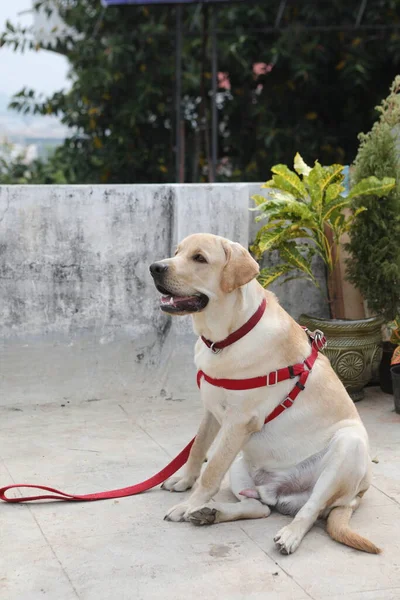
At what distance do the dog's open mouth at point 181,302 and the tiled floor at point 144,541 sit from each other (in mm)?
1042

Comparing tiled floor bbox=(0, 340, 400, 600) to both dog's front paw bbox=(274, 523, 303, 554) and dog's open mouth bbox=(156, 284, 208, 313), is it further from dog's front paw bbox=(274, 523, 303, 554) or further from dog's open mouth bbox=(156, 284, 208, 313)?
dog's open mouth bbox=(156, 284, 208, 313)

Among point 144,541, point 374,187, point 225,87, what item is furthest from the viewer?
point 225,87

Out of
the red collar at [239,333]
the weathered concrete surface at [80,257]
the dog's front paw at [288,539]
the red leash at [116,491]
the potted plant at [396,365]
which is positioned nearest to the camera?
the dog's front paw at [288,539]

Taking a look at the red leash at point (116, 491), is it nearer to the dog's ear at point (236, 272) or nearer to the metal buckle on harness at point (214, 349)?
the metal buckle on harness at point (214, 349)

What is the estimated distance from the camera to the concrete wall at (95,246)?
19.9 ft

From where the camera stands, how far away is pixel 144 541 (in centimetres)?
406

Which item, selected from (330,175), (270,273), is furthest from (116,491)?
(330,175)

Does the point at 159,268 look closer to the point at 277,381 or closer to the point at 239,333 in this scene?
the point at 239,333

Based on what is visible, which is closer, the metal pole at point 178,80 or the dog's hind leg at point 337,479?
the dog's hind leg at point 337,479

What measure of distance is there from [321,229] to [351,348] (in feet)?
2.81

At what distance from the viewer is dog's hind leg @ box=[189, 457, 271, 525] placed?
4.17 m

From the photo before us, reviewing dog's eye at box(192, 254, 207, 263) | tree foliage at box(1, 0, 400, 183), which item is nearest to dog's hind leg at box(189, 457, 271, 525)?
dog's eye at box(192, 254, 207, 263)

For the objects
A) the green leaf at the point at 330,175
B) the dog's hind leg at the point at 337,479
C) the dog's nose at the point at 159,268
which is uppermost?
the green leaf at the point at 330,175

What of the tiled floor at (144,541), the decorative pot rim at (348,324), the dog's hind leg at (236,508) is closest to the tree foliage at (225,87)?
the decorative pot rim at (348,324)
